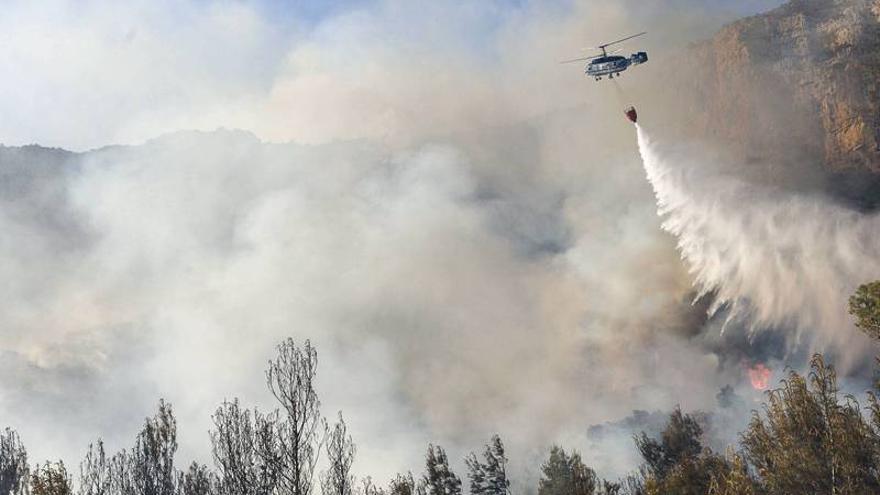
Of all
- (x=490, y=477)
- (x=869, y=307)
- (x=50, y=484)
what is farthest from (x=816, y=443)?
(x=490, y=477)

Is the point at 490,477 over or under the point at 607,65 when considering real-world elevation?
under

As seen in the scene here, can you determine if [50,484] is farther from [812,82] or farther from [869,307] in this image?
[812,82]

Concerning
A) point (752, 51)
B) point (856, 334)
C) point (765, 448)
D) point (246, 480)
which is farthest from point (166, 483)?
point (752, 51)

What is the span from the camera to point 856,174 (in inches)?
5300

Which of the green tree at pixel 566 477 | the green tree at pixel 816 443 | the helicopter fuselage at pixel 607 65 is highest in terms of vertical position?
the helicopter fuselage at pixel 607 65

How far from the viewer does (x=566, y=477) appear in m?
68.6

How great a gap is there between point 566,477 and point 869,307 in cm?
4092

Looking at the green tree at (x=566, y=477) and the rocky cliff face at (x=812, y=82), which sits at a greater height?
the rocky cliff face at (x=812, y=82)

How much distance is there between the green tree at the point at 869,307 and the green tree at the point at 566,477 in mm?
30595

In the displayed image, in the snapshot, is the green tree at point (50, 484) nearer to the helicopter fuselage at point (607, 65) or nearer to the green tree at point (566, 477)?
the green tree at point (566, 477)

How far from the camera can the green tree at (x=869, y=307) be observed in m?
33.2

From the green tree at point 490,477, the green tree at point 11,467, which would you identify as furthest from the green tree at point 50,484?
the green tree at point 490,477

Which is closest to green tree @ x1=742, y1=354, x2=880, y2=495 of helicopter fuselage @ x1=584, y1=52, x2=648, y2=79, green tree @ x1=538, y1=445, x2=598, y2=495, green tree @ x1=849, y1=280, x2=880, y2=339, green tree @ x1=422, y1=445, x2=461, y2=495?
green tree @ x1=849, y1=280, x2=880, y2=339

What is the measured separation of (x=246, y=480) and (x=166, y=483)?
618 inches
